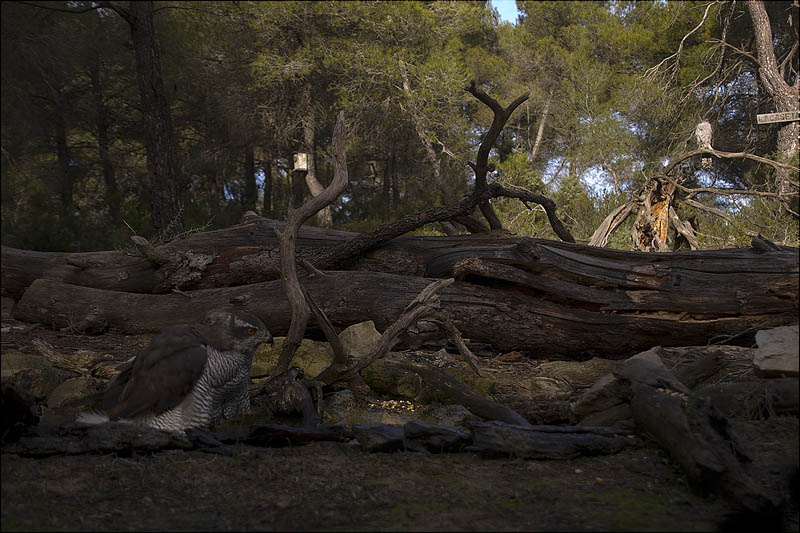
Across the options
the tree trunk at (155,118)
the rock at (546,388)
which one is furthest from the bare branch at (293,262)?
the tree trunk at (155,118)

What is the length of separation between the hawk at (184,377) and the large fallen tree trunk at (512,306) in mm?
2011

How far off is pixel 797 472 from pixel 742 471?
601mm

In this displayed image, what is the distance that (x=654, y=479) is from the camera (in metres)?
3.37

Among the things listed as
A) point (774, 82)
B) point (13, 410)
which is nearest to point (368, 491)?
point (13, 410)

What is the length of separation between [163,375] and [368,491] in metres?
1.54

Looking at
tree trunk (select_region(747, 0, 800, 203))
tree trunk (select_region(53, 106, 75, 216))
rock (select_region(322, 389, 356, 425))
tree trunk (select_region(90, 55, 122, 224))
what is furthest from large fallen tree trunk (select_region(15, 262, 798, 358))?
tree trunk (select_region(747, 0, 800, 203))

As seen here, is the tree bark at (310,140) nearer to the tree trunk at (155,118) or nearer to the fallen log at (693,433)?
the tree trunk at (155,118)

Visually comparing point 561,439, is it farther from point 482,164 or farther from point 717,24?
point 717,24

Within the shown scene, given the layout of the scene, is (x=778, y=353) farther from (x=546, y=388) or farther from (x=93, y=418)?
(x=93, y=418)

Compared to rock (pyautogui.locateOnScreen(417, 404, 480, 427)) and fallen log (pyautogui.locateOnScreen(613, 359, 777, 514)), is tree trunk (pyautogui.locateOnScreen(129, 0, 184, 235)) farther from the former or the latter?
fallen log (pyautogui.locateOnScreen(613, 359, 777, 514))

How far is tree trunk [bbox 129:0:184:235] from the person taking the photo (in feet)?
35.2

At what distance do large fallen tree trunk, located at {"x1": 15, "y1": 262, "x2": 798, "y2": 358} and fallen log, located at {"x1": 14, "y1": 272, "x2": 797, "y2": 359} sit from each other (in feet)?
0.03

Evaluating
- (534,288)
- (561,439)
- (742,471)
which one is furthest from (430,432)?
(534,288)

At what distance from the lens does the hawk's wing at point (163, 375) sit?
3.87 metres
